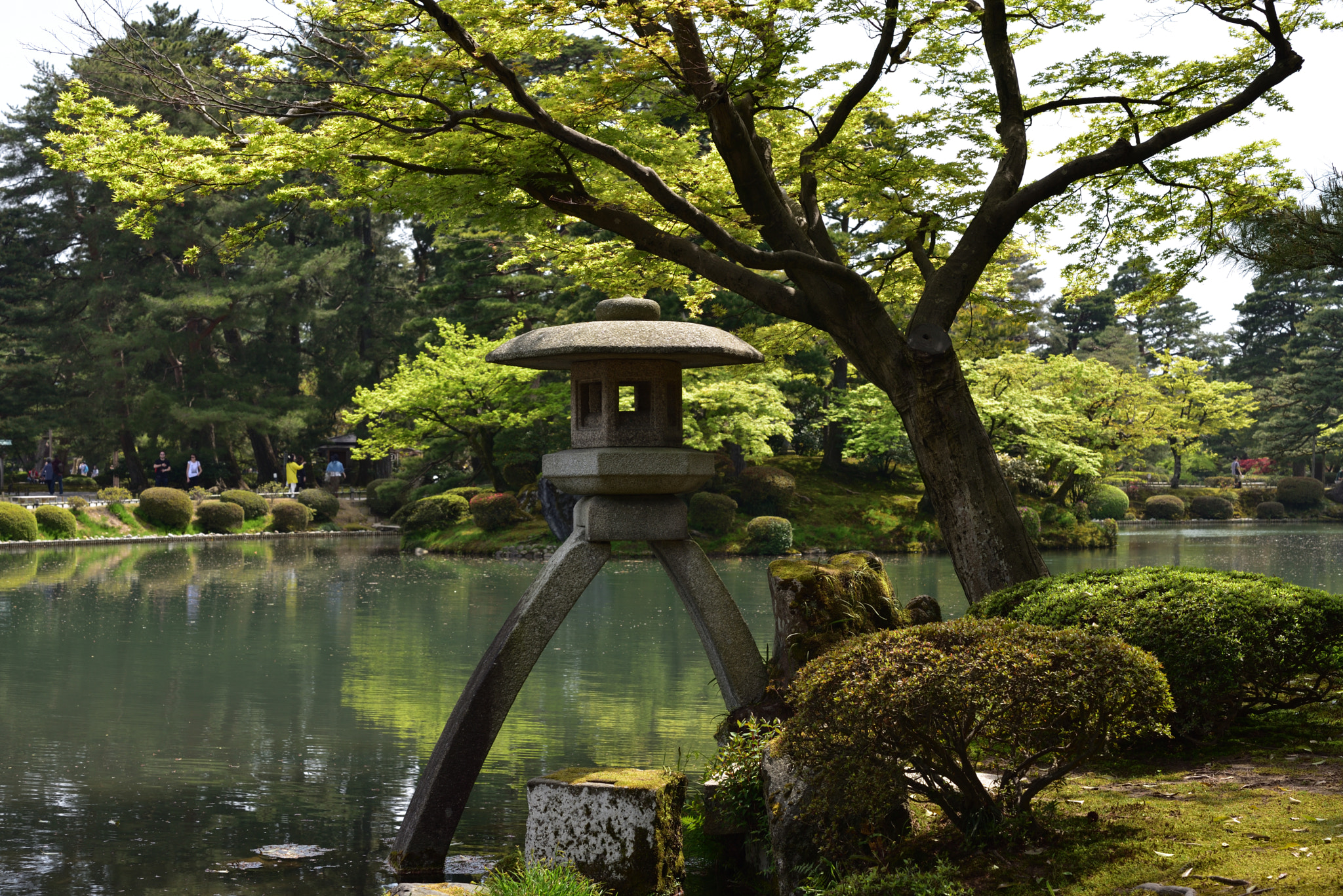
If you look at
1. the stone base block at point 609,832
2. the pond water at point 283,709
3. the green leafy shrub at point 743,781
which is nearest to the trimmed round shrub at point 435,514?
the pond water at point 283,709

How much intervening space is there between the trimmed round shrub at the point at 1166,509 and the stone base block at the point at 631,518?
3506cm

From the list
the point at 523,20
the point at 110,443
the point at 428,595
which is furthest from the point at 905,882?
the point at 110,443

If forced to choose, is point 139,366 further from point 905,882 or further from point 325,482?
point 905,882

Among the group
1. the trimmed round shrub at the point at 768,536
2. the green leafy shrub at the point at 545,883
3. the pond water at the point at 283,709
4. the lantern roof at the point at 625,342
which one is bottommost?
the pond water at the point at 283,709

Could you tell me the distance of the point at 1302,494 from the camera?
38438 millimetres

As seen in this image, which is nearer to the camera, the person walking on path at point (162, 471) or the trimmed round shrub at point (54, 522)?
the trimmed round shrub at point (54, 522)

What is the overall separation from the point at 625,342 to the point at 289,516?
28.0 m

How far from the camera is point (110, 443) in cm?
3781

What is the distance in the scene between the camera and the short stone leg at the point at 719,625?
21.5 feet

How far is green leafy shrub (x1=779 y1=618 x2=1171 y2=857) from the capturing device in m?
4.09

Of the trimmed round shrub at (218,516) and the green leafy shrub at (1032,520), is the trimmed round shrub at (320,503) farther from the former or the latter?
the green leafy shrub at (1032,520)

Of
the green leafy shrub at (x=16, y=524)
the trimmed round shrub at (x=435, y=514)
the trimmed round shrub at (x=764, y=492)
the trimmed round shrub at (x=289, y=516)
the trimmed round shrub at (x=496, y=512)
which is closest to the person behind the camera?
the green leafy shrub at (x=16, y=524)

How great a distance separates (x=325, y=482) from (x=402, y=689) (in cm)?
3033

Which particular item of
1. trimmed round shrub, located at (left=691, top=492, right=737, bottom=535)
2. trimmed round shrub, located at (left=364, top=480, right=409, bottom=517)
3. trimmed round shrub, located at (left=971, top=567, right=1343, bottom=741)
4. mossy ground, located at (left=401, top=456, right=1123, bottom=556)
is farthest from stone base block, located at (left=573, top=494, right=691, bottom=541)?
trimmed round shrub, located at (left=364, top=480, right=409, bottom=517)
